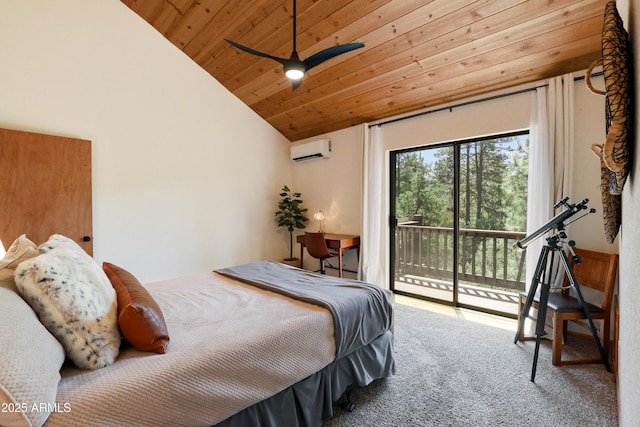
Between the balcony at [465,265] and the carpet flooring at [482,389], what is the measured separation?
86cm

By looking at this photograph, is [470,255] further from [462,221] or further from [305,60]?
[305,60]

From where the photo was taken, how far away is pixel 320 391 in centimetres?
151

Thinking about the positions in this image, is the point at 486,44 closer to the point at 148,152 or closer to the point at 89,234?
the point at 148,152

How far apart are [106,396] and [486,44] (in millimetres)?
3306

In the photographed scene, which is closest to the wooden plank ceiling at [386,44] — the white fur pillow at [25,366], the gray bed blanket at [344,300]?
the gray bed blanket at [344,300]

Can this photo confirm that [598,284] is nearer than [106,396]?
No

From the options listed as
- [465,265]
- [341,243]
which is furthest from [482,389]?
[341,243]

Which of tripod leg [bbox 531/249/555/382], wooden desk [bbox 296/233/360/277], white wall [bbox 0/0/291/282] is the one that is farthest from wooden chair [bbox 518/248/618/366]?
white wall [bbox 0/0/291/282]

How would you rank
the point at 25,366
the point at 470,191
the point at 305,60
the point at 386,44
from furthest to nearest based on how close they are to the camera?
1. the point at 470,191
2. the point at 386,44
3. the point at 305,60
4. the point at 25,366

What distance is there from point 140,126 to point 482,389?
4.20 m

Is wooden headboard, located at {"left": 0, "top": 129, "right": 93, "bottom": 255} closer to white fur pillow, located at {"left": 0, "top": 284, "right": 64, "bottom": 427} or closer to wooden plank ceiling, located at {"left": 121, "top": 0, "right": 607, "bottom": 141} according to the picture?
wooden plank ceiling, located at {"left": 121, "top": 0, "right": 607, "bottom": 141}

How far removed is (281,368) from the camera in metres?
1.33

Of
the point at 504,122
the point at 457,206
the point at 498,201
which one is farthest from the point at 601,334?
the point at 504,122

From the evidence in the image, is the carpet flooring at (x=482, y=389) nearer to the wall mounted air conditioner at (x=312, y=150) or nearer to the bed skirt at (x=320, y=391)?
the bed skirt at (x=320, y=391)
